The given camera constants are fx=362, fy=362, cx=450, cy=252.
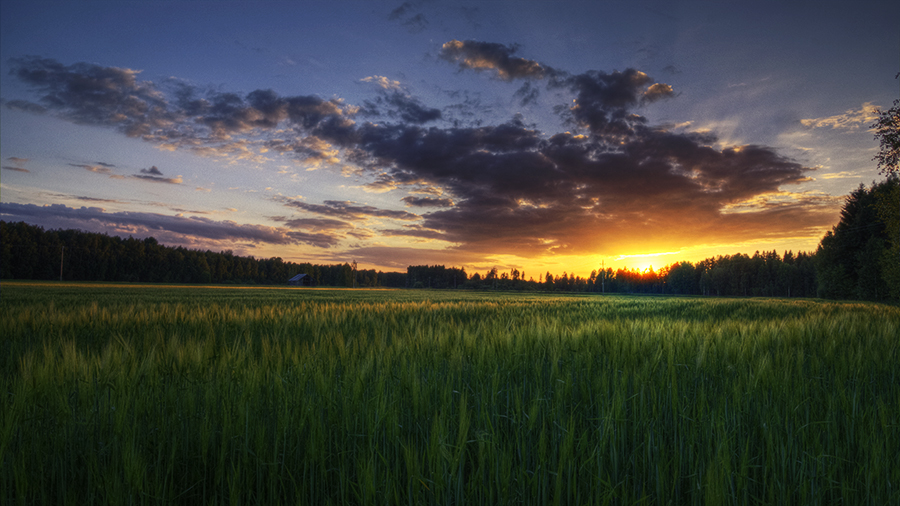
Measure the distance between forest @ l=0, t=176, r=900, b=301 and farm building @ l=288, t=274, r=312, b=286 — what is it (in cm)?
1692

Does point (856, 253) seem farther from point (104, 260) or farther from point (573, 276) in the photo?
point (104, 260)

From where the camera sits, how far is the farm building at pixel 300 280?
115875 millimetres

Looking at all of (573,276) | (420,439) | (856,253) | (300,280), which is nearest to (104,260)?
(300,280)

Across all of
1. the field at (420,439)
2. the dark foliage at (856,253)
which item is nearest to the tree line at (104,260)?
the dark foliage at (856,253)

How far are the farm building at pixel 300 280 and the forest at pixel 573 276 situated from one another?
16.9 m

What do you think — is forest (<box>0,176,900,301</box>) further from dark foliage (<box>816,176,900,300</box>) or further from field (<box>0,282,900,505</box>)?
field (<box>0,282,900,505</box>)

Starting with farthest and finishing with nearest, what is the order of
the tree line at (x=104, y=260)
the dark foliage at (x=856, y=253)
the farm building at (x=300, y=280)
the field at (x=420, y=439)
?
the farm building at (x=300, y=280), the tree line at (x=104, y=260), the dark foliage at (x=856, y=253), the field at (x=420, y=439)

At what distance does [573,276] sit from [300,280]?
378ft

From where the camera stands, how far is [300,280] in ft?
389

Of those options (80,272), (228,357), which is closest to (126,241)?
(80,272)

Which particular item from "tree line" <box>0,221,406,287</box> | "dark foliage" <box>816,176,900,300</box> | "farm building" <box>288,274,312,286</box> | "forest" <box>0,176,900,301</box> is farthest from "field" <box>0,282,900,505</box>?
"farm building" <box>288,274,312,286</box>

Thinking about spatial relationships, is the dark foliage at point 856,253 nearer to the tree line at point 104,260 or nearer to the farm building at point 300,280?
the tree line at point 104,260

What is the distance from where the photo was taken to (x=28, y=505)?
4.80 ft

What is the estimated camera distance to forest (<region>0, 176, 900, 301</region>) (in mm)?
44312
